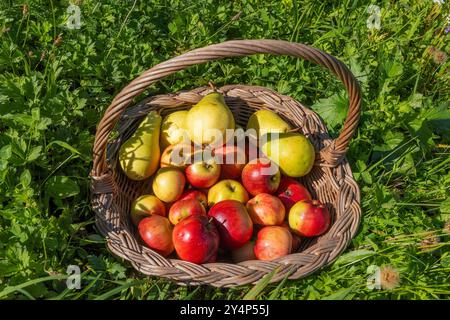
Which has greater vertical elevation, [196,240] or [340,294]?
[196,240]

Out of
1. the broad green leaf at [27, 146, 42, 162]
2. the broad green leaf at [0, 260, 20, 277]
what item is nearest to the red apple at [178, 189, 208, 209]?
the broad green leaf at [27, 146, 42, 162]

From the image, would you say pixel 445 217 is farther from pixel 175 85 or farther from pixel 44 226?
pixel 44 226

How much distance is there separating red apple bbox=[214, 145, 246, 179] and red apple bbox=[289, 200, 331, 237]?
40 cm

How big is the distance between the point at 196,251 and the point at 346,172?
0.90 m

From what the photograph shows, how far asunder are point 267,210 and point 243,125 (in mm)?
639

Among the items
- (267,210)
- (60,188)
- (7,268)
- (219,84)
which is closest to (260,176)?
(267,210)

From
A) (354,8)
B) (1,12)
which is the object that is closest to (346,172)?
(354,8)

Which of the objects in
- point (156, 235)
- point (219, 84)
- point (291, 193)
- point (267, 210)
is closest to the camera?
point (156, 235)

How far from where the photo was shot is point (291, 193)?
8.26 ft

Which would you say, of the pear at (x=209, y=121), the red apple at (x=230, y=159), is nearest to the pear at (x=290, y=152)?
the red apple at (x=230, y=159)

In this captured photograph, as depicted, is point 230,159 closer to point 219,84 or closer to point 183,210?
point 183,210

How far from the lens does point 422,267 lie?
2229 mm

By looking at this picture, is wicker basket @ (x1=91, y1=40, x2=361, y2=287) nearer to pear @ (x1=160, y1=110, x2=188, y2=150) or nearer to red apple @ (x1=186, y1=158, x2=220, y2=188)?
pear @ (x1=160, y1=110, x2=188, y2=150)

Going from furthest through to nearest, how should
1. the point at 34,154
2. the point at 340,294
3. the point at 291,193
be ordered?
the point at 291,193
the point at 34,154
the point at 340,294
